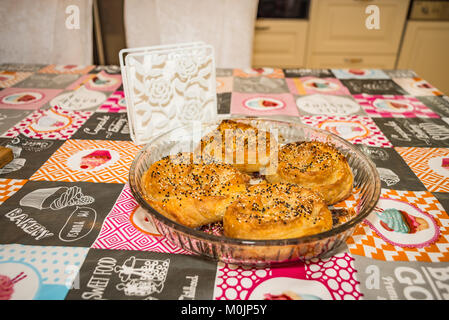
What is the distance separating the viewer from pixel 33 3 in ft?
7.02

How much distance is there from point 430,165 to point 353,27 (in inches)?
110

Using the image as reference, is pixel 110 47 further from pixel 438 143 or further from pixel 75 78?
pixel 438 143

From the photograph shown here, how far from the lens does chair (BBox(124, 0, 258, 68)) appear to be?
225 centimetres

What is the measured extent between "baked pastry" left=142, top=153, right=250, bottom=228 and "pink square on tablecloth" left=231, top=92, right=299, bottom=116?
1.75ft

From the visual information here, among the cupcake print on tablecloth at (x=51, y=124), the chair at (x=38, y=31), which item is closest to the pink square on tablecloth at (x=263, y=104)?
the cupcake print on tablecloth at (x=51, y=124)

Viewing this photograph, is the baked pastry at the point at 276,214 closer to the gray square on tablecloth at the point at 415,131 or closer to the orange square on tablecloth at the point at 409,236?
the orange square on tablecloth at the point at 409,236

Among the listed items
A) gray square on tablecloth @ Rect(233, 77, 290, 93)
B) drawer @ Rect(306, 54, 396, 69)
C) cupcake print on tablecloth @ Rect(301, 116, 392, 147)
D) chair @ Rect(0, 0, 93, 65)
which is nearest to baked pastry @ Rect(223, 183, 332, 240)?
cupcake print on tablecloth @ Rect(301, 116, 392, 147)

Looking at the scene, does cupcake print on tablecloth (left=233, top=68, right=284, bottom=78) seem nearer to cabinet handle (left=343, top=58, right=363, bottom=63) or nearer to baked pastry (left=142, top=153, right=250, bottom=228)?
baked pastry (left=142, top=153, right=250, bottom=228)

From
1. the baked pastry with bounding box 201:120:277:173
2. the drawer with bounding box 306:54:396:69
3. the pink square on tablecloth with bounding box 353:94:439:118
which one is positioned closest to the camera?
the baked pastry with bounding box 201:120:277:173

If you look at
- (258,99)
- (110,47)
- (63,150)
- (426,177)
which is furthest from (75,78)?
(110,47)

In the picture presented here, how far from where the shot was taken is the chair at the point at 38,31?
6.93ft

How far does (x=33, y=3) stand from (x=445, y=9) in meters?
3.59

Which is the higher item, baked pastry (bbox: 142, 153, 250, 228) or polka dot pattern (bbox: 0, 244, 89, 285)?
baked pastry (bbox: 142, 153, 250, 228)

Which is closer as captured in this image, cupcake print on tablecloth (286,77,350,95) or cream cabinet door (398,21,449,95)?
cupcake print on tablecloth (286,77,350,95)
